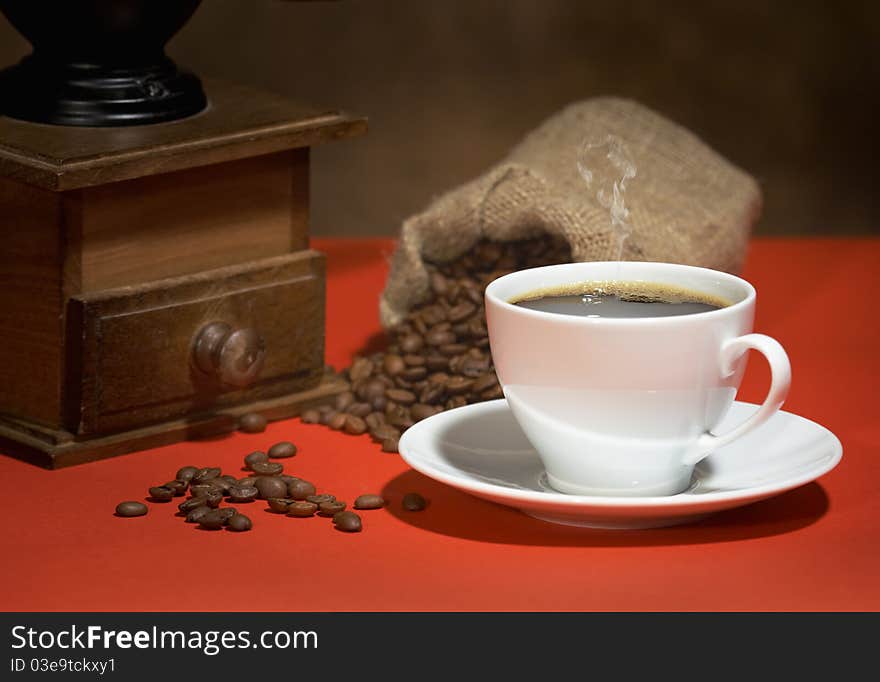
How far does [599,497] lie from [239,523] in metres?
0.31

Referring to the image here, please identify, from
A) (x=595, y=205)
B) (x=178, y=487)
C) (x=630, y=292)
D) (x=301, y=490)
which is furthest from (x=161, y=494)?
(x=595, y=205)

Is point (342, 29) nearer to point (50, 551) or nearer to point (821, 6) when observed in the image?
point (821, 6)

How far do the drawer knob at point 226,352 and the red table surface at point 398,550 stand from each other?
7 cm

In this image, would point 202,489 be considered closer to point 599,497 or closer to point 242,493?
point 242,493

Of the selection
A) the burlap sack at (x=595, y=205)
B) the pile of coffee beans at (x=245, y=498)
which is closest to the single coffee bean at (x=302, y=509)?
the pile of coffee beans at (x=245, y=498)

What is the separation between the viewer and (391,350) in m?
2.04

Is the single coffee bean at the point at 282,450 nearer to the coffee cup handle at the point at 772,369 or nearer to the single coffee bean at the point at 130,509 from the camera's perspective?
the single coffee bean at the point at 130,509

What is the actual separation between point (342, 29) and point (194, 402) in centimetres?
189

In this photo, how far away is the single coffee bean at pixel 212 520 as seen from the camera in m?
1.58

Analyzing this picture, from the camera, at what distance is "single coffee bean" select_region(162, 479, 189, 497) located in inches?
65.6

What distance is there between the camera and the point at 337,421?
1875 millimetres

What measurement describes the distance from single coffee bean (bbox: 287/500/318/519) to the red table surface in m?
Result: 0.01
